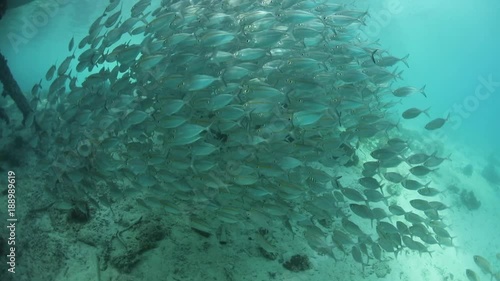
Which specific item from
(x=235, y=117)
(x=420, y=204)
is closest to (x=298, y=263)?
(x=420, y=204)

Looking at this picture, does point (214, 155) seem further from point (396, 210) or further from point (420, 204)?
point (420, 204)

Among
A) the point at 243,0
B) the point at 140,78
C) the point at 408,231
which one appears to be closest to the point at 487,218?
the point at 408,231

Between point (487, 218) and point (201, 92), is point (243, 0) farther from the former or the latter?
point (487, 218)

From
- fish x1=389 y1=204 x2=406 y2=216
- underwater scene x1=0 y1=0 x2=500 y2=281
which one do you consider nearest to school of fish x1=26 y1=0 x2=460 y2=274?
underwater scene x1=0 y1=0 x2=500 y2=281

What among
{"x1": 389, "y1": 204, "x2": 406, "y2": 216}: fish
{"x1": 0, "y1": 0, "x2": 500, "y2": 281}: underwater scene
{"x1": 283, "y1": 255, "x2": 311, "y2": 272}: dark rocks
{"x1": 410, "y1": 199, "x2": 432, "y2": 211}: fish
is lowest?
{"x1": 283, "y1": 255, "x2": 311, "y2": 272}: dark rocks

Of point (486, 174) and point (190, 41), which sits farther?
point (486, 174)

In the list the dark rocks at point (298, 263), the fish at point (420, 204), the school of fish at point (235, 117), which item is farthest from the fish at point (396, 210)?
the dark rocks at point (298, 263)

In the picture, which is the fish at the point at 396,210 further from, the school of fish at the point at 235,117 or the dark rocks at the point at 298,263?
the dark rocks at the point at 298,263

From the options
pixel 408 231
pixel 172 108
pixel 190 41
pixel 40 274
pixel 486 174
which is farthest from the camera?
pixel 486 174

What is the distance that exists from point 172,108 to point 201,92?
29.8 inches

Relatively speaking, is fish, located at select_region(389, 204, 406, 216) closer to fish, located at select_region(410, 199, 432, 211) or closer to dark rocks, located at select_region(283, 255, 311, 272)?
fish, located at select_region(410, 199, 432, 211)

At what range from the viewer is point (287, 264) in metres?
5.66

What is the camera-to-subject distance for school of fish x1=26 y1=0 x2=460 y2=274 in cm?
443

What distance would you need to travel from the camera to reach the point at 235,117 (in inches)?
165
